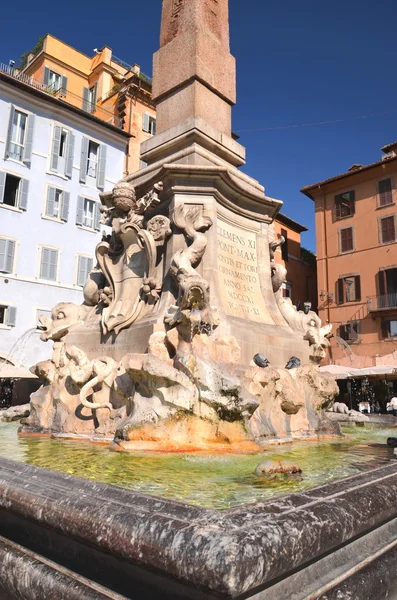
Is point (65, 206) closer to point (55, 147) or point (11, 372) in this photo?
point (55, 147)

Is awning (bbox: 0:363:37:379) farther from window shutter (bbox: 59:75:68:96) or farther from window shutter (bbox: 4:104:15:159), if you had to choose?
window shutter (bbox: 59:75:68:96)

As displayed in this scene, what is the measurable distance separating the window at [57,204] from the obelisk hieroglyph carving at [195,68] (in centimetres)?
1797

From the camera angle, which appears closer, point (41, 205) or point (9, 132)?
point (9, 132)

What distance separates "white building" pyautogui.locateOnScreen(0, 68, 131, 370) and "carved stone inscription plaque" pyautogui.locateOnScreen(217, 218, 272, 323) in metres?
17.2

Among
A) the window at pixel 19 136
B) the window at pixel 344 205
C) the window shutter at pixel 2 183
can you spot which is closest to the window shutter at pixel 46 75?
the window at pixel 19 136

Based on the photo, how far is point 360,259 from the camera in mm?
31656

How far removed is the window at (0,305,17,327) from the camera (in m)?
22.5

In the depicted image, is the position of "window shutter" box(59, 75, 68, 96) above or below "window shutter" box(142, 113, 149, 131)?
above

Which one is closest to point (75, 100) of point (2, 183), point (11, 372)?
point (2, 183)

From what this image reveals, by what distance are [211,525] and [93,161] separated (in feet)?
93.2

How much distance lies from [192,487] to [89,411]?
317cm

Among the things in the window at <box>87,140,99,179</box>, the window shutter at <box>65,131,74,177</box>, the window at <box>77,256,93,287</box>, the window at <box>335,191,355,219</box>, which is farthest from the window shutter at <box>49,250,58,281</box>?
the window at <box>335,191,355,219</box>

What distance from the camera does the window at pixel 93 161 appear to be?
27.3m

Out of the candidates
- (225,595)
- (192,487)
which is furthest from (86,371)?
(225,595)
